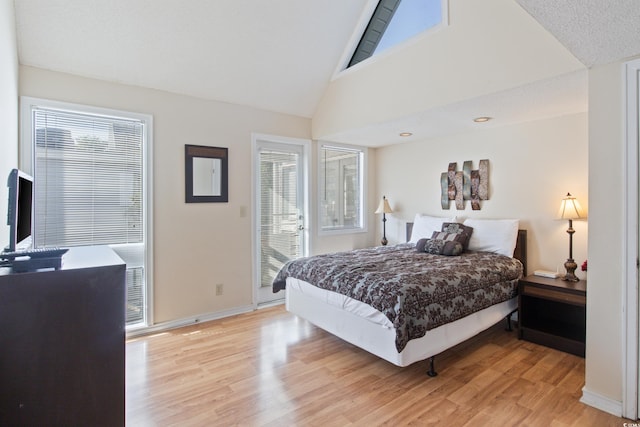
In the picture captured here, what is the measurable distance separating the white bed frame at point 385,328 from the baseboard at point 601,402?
77 cm

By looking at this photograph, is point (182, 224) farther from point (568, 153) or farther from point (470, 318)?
point (568, 153)

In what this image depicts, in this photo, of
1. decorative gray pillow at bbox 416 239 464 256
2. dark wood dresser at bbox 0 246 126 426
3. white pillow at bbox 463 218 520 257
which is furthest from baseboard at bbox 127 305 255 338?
white pillow at bbox 463 218 520 257

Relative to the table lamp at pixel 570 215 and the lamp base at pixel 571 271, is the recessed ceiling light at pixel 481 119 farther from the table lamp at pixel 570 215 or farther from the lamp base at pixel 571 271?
the lamp base at pixel 571 271

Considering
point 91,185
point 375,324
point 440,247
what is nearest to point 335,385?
point 375,324

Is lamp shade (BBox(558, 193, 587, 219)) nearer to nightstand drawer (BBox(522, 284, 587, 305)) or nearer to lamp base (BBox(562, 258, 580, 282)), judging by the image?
lamp base (BBox(562, 258, 580, 282))

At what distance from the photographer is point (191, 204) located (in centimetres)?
360

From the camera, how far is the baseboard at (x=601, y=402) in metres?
2.05

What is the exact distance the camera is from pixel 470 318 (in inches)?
109

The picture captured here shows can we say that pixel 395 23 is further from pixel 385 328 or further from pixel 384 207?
pixel 385 328

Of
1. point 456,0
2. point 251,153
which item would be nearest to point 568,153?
point 456,0

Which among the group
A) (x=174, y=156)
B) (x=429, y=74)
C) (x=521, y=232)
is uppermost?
(x=429, y=74)

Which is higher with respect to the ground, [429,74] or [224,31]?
[224,31]

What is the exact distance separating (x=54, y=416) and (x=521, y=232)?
3952 mm

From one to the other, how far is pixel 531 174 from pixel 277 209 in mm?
2852
